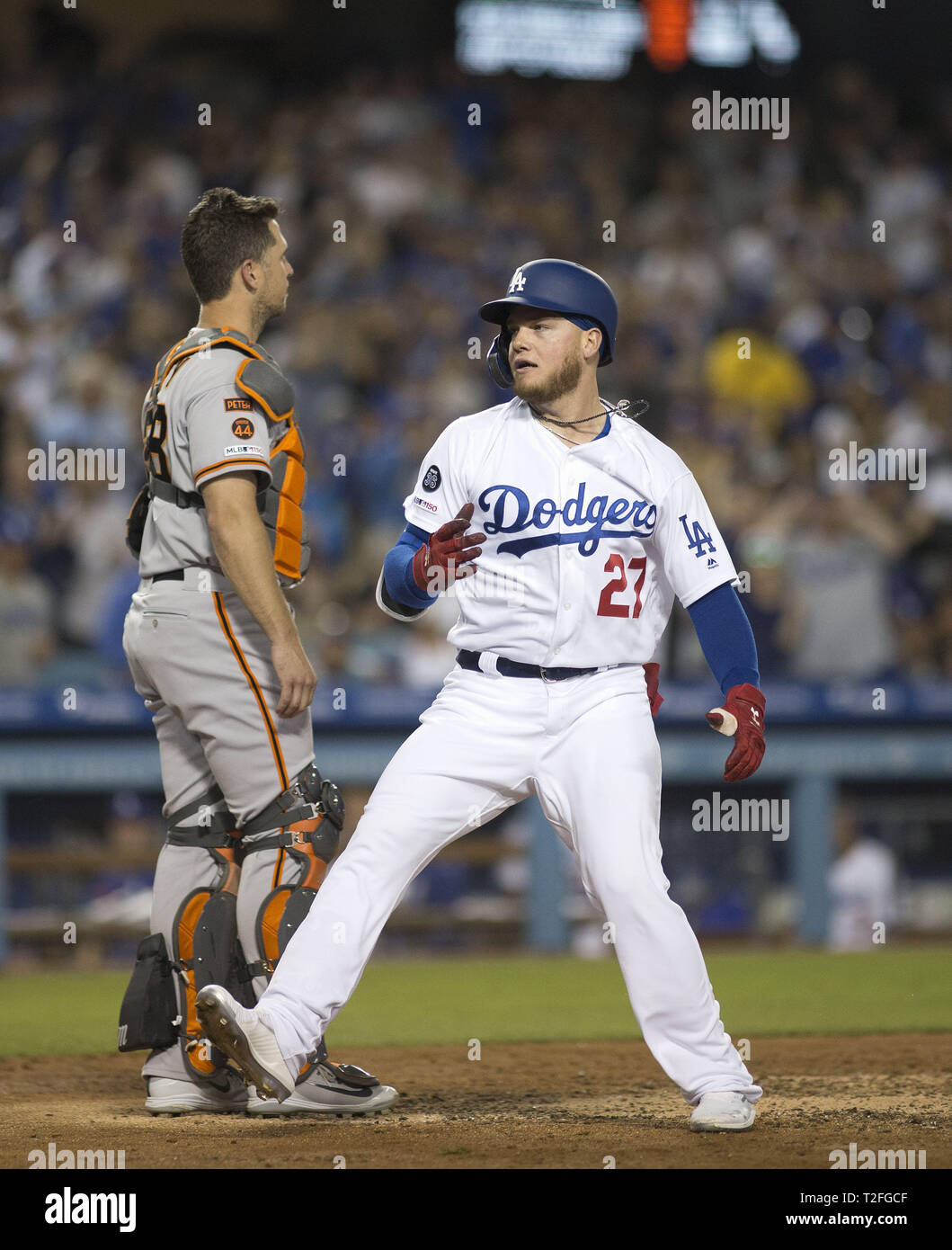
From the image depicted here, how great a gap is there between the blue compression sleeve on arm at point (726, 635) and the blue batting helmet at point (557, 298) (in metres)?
0.64

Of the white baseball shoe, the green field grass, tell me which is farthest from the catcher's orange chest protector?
the green field grass

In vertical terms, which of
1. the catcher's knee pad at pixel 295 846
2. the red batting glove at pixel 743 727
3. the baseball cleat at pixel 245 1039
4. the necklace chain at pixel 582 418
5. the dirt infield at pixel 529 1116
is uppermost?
the necklace chain at pixel 582 418

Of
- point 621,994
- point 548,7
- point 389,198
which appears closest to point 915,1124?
point 621,994

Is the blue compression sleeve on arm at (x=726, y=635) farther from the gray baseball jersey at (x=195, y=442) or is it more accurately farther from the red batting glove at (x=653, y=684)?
the gray baseball jersey at (x=195, y=442)

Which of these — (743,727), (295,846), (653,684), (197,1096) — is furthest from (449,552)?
(197,1096)

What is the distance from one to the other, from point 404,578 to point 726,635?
73cm

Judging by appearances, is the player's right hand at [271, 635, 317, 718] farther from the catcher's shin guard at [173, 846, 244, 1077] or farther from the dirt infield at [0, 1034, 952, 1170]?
the dirt infield at [0, 1034, 952, 1170]

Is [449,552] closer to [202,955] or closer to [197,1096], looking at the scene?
[202,955]

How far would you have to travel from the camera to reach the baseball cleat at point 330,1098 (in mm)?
3850

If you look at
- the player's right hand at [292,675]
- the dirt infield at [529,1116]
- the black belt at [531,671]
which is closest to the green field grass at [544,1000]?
the dirt infield at [529,1116]

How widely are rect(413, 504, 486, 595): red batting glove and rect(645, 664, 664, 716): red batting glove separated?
496 mm

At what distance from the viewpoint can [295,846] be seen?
152 inches

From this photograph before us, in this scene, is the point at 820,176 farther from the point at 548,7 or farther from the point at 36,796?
the point at 36,796

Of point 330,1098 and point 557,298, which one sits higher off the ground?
A: point 557,298
